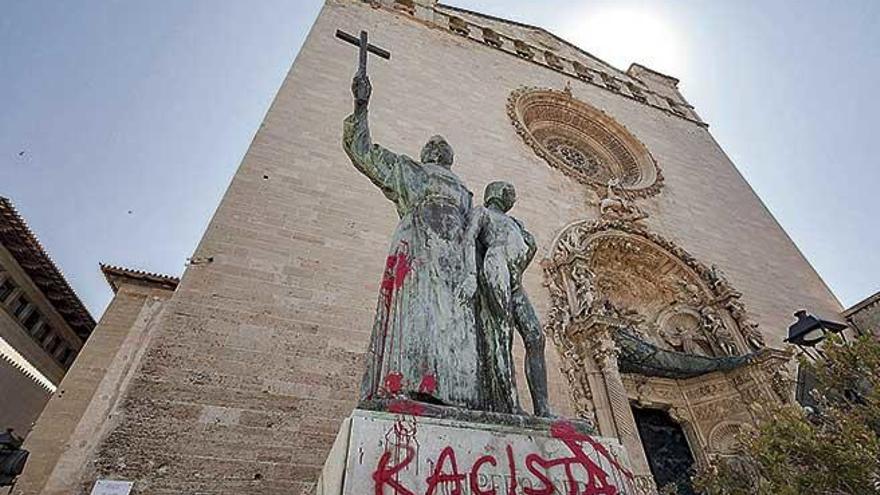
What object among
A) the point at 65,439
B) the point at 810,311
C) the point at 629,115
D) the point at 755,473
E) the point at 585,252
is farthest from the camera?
the point at 629,115

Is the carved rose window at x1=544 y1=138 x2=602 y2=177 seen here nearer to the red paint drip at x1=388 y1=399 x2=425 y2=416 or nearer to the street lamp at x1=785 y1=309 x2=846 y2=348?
the street lamp at x1=785 y1=309 x2=846 y2=348

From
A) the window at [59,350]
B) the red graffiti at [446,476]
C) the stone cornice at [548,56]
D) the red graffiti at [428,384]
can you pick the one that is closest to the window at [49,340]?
the window at [59,350]

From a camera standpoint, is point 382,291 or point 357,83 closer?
point 382,291

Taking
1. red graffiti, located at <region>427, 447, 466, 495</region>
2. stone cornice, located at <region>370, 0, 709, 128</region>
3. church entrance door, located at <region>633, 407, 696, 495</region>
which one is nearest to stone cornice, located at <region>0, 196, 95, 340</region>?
stone cornice, located at <region>370, 0, 709, 128</region>

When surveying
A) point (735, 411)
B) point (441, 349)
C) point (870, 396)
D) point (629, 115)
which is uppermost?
point (629, 115)

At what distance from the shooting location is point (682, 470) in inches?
206

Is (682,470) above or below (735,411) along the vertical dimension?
below

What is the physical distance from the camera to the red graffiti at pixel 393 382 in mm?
1665

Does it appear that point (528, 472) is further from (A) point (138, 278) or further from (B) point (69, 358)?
(B) point (69, 358)

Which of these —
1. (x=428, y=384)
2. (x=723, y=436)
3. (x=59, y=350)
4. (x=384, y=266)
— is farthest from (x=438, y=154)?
(x=59, y=350)

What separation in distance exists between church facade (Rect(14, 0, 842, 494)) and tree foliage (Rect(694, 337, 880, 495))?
106cm

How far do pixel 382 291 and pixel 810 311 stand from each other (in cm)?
864

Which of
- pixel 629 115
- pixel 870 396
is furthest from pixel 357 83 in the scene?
pixel 629 115

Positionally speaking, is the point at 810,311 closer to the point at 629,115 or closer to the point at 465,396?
the point at 629,115
